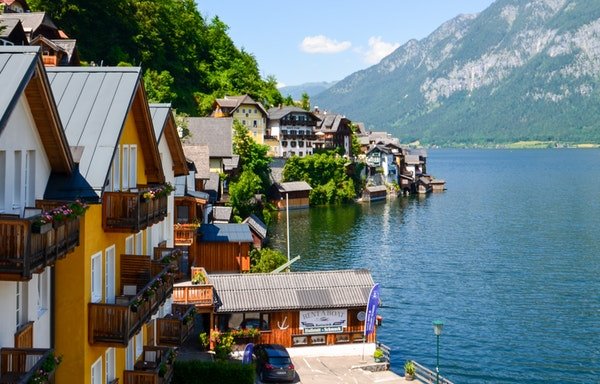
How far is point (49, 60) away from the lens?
143ft

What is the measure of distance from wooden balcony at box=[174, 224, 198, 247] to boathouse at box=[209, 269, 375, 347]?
3504 mm

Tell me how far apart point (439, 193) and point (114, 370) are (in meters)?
152

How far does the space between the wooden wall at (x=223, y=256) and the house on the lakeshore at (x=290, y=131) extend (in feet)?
304

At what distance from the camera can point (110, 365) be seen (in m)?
20.7

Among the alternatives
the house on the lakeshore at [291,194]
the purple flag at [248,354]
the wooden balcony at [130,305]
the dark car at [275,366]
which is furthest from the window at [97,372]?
the house on the lakeshore at [291,194]

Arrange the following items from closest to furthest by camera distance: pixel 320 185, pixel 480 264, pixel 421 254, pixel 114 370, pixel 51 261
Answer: pixel 51 261
pixel 114 370
pixel 480 264
pixel 421 254
pixel 320 185

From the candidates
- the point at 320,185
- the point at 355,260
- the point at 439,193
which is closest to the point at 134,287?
the point at 355,260

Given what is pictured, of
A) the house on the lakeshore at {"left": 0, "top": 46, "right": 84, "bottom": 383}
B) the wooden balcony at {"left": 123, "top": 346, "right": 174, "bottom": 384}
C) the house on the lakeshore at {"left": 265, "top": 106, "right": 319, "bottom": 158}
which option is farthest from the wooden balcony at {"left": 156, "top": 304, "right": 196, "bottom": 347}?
the house on the lakeshore at {"left": 265, "top": 106, "right": 319, "bottom": 158}

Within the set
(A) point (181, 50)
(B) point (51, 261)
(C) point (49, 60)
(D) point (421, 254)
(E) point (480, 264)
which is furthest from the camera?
(A) point (181, 50)

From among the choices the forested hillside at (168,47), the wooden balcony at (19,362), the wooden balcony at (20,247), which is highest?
the forested hillside at (168,47)

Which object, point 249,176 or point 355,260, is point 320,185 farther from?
point 355,260

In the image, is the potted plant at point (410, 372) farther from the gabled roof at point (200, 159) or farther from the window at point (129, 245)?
the gabled roof at point (200, 159)

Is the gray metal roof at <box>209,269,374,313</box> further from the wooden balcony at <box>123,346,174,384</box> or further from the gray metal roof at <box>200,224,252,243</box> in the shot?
the wooden balcony at <box>123,346,174,384</box>

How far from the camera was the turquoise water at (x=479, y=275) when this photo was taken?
1825 inches
